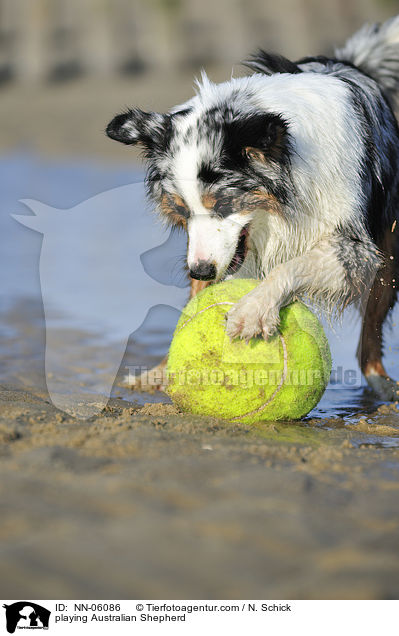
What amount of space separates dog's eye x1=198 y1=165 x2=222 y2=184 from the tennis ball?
1.92ft

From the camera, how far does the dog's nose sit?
392 centimetres

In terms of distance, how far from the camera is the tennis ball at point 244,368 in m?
3.68

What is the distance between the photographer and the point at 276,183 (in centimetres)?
414

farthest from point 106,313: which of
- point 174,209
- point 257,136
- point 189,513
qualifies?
point 189,513

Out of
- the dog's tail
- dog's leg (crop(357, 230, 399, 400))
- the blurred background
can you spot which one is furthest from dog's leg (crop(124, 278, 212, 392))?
the blurred background

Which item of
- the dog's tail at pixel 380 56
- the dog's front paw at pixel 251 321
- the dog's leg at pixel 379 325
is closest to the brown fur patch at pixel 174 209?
the dog's front paw at pixel 251 321

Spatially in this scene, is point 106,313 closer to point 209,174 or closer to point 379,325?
point 379,325

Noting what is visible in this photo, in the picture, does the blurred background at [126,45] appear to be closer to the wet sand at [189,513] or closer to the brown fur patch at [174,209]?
the brown fur patch at [174,209]

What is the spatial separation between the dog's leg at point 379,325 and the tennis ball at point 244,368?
3.81 ft

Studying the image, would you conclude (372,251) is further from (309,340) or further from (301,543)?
(301,543)
